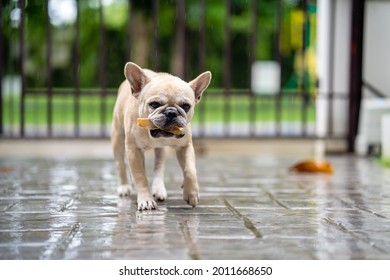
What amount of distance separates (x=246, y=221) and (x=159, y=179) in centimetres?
125

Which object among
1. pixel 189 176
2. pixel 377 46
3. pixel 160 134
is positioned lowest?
pixel 189 176

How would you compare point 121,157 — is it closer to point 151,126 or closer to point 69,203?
point 69,203

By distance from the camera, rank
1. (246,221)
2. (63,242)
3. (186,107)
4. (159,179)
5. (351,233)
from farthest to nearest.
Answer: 1. (159,179)
2. (186,107)
3. (246,221)
4. (351,233)
5. (63,242)

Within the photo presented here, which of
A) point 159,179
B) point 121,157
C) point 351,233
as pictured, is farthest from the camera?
point 121,157

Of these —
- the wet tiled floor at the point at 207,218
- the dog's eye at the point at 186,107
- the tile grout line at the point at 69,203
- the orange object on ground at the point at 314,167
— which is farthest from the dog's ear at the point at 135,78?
the orange object on ground at the point at 314,167

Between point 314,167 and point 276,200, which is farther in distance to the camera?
point 314,167

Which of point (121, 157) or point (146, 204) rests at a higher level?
point (121, 157)

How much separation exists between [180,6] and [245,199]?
544 centimetres

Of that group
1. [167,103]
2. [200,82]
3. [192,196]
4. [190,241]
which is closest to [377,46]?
[200,82]

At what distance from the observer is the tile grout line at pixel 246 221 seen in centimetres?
441

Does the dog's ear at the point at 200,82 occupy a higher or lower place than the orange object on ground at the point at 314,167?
higher

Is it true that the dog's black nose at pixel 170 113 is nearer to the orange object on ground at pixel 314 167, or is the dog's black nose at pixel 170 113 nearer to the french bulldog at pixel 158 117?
the french bulldog at pixel 158 117

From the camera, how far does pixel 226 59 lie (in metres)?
11.3
